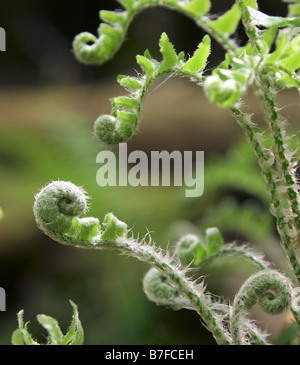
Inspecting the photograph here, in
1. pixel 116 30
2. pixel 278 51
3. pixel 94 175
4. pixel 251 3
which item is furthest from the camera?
pixel 94 175

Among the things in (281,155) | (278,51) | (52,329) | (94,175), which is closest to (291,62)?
(278,51)

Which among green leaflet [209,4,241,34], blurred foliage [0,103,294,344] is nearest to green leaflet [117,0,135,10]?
green leaflet [209,4,241,34]

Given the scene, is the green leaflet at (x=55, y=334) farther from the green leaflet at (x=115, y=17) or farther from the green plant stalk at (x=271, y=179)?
the green leaflet at (x=115, y=17)

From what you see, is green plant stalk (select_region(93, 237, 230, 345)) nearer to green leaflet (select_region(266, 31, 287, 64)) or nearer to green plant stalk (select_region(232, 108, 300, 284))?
green plant stalk (select_region(232, 108, 300, 284))

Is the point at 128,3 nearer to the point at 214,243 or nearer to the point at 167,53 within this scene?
the point at 167,53

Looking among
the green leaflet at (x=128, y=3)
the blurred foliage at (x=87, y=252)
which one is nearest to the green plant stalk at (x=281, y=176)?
the green leaflet at (x=128, y=3)

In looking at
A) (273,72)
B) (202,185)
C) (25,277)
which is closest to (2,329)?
(25,277)

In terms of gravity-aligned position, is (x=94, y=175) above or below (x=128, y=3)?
above

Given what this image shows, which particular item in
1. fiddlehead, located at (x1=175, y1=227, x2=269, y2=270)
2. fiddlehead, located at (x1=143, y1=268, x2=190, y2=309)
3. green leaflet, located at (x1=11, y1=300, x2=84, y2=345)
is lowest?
green leaflet, located at (x1=11, y1=300, x2=84, y2=345)
